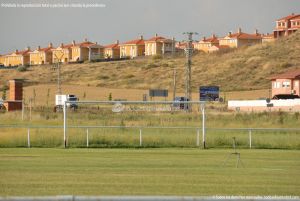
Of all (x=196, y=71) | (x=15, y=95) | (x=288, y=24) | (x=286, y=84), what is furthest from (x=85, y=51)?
(x=15, y=95)

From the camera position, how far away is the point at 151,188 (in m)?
16.4

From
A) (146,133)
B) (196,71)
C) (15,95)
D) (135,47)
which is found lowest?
(146,133)

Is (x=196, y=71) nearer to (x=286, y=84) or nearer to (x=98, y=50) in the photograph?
(x=286, y=84)

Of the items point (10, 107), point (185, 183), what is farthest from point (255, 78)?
point (185, 183)

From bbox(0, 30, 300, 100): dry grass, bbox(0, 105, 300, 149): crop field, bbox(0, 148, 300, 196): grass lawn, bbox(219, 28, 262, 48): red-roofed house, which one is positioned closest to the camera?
bbox(0, 148, 300, 196): grass lawn

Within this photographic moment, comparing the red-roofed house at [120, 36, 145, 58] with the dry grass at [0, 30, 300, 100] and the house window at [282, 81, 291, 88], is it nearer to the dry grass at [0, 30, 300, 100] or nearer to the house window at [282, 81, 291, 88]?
the dry grass at [0, 30, 300, 100]

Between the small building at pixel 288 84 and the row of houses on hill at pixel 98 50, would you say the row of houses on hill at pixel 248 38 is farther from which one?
the small building at pixel 288 84

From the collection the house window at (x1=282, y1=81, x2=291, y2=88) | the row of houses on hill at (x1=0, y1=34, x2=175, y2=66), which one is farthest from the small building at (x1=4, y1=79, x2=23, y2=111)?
the row of houses on hill at (x1=0, y1=34, x2=175, y2=66)

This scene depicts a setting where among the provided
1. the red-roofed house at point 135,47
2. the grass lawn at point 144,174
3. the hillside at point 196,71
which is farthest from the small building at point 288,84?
the red-roofed house at point 135,47

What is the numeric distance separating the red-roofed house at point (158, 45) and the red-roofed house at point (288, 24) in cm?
2777

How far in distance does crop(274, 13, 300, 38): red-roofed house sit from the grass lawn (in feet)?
470

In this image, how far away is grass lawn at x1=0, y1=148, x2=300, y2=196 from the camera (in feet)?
52.9

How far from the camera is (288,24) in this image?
171625 millimetres

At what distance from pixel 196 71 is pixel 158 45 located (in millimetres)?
63248
